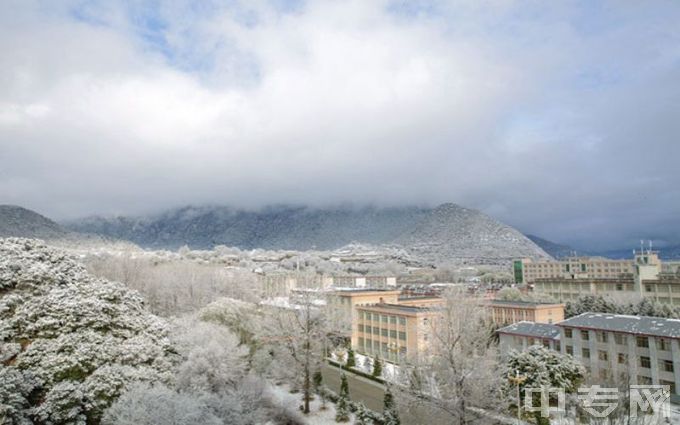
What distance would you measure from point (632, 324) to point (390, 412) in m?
21.7

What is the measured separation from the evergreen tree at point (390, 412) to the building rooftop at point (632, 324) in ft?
63.6

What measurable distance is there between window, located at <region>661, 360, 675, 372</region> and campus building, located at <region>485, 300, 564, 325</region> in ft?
61.2

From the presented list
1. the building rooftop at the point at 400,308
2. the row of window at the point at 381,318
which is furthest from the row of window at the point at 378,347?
the building rooftop at the point at 400,308

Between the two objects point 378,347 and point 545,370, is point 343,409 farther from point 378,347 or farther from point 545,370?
point 378,347

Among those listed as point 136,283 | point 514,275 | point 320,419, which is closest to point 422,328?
point 320,419

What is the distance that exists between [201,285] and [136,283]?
315 inches

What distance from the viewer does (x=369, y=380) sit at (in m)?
39.8

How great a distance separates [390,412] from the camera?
84.4 ft

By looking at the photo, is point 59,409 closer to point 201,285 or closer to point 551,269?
point 201,285

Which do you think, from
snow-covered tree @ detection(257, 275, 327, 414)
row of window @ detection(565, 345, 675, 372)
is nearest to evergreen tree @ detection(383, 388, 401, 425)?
snow-covered tree @ detection(257, 275, 327, 414)

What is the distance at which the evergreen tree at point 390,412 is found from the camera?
83.6ft

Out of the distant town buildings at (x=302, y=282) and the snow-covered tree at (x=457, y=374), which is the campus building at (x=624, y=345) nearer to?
the snow-covered tree at (x=457, y=374)

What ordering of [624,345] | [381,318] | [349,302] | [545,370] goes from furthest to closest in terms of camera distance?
[349,302], [381,318], [624,345], [545,370]

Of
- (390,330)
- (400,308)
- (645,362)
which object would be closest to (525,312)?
(400,308)
